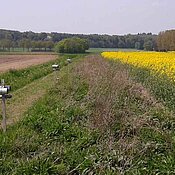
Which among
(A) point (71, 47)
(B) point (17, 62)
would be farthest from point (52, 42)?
(B) point (17, 62)

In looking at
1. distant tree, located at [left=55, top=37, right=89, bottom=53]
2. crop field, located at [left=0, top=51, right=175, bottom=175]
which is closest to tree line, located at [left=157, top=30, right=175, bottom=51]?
distant tree, located at [left=55, top=37, right=89, bottom=53]

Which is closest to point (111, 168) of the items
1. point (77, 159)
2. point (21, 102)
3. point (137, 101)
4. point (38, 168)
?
point (77, 159)

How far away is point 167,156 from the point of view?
5352 mm

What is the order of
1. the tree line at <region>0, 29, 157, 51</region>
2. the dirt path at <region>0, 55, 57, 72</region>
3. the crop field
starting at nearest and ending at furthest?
the crop field
the dirt path at <region>0, 55, 57, 72</region>
the tree line at <region>0, 29, 157, 51</region>

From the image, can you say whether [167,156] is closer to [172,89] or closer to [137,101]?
[137,101]

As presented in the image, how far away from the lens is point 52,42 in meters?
93.0

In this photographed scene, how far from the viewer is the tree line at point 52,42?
82.6 metres

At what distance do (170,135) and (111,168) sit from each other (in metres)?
1.64

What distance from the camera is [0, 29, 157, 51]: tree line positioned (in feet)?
271

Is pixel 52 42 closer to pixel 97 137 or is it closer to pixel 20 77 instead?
pixel 20 77

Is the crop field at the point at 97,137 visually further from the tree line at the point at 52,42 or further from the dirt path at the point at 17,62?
the tree line at the point at 52,42

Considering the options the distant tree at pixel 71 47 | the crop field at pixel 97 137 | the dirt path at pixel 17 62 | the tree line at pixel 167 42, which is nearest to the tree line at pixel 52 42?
the tree line at pixel 167 42

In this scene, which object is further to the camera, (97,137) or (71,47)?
(71,47)

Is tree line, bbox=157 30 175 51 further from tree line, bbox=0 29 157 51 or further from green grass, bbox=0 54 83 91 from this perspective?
green grass, bbox=0 54 83 91
